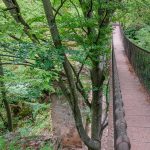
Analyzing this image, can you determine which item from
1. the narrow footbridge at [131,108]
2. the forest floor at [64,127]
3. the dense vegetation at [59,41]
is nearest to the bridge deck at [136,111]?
the narrow footbridge at [131,108]

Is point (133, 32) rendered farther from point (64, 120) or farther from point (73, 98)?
point (73, 98)

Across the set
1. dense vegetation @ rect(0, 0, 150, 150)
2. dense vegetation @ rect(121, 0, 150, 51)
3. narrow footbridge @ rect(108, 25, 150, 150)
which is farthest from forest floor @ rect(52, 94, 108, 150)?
dense vegetation @ rect(121, 0, 150, 51)

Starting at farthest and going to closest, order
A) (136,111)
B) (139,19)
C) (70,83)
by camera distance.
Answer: (139,19) → (136,111) → (70,83)

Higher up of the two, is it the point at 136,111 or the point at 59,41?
the point at 59,41

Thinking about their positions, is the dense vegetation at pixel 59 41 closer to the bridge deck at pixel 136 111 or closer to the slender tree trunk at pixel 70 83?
the slender tree trunk at pixel 70 83

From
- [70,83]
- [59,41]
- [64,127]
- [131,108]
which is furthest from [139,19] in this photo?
[59,41]

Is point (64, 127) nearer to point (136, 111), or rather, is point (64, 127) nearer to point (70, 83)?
point (136, 111)

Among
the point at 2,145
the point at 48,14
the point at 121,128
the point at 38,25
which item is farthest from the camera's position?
the point at 2,145

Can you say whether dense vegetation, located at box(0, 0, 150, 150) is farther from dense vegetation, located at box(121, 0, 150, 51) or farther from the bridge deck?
the bridge deck

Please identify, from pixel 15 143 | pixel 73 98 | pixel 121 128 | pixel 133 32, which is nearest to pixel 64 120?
pixel 15 143

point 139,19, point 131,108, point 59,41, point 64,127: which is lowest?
point 64,127

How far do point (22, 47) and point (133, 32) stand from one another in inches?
1074

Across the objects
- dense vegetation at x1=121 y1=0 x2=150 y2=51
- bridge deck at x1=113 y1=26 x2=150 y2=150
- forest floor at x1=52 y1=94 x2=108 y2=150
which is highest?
dense vegetation at x1=121 y1=0 x2=150 y2=51

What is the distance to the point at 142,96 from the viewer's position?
9.39m
